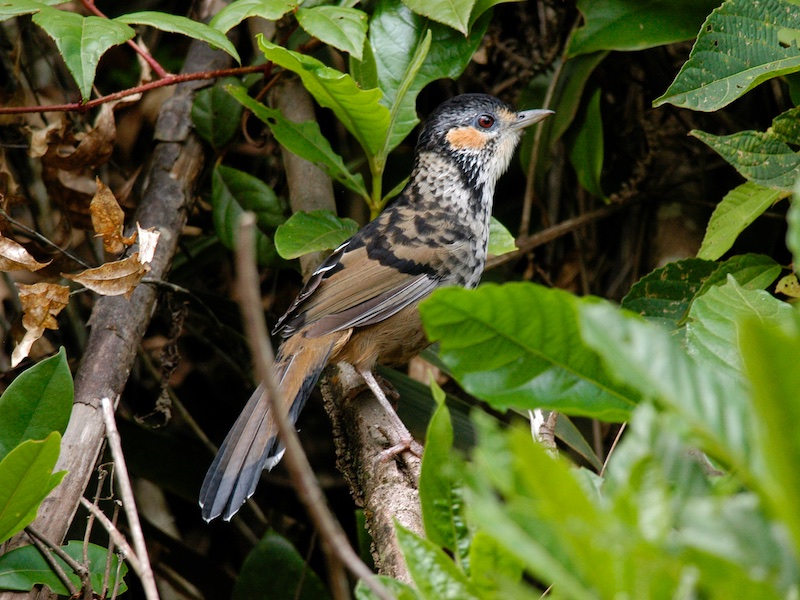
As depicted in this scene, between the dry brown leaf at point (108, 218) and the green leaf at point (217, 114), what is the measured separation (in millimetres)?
692

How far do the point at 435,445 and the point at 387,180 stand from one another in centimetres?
293

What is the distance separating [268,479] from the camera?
12.5ft

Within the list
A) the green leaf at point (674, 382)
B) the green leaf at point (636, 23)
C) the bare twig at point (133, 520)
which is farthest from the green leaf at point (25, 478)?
the green leaf at point (636, 23)

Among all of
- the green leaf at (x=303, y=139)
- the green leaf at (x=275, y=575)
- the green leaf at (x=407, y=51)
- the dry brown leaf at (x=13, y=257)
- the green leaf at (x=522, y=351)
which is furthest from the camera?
the green leaf at (x=275, y=575)

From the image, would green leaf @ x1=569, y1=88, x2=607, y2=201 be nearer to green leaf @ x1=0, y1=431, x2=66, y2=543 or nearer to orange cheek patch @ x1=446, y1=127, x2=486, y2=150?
orange cheek patch @ x1=446, y1=127, x2=486, y2=150

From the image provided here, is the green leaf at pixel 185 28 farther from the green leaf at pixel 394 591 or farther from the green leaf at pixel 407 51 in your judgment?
the green leaf at pixel 394 591

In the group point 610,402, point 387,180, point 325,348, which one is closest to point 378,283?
point 325,348

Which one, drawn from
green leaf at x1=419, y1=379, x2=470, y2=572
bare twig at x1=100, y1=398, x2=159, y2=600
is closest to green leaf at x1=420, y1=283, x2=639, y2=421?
green leaf at x1=419, y1=379, x2=470, y2=572

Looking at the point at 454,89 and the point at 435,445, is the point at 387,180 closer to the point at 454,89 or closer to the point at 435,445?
the point at 454,89

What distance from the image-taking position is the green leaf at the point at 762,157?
2.38 metres

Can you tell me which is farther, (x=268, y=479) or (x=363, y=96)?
(x=268, y=479)

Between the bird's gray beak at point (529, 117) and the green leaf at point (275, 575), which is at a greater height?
the bird's gray beak at point (529, 117)

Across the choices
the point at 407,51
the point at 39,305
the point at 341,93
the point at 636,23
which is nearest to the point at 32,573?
the point at 39,305

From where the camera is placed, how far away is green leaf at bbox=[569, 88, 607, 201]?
3352 millimetres
